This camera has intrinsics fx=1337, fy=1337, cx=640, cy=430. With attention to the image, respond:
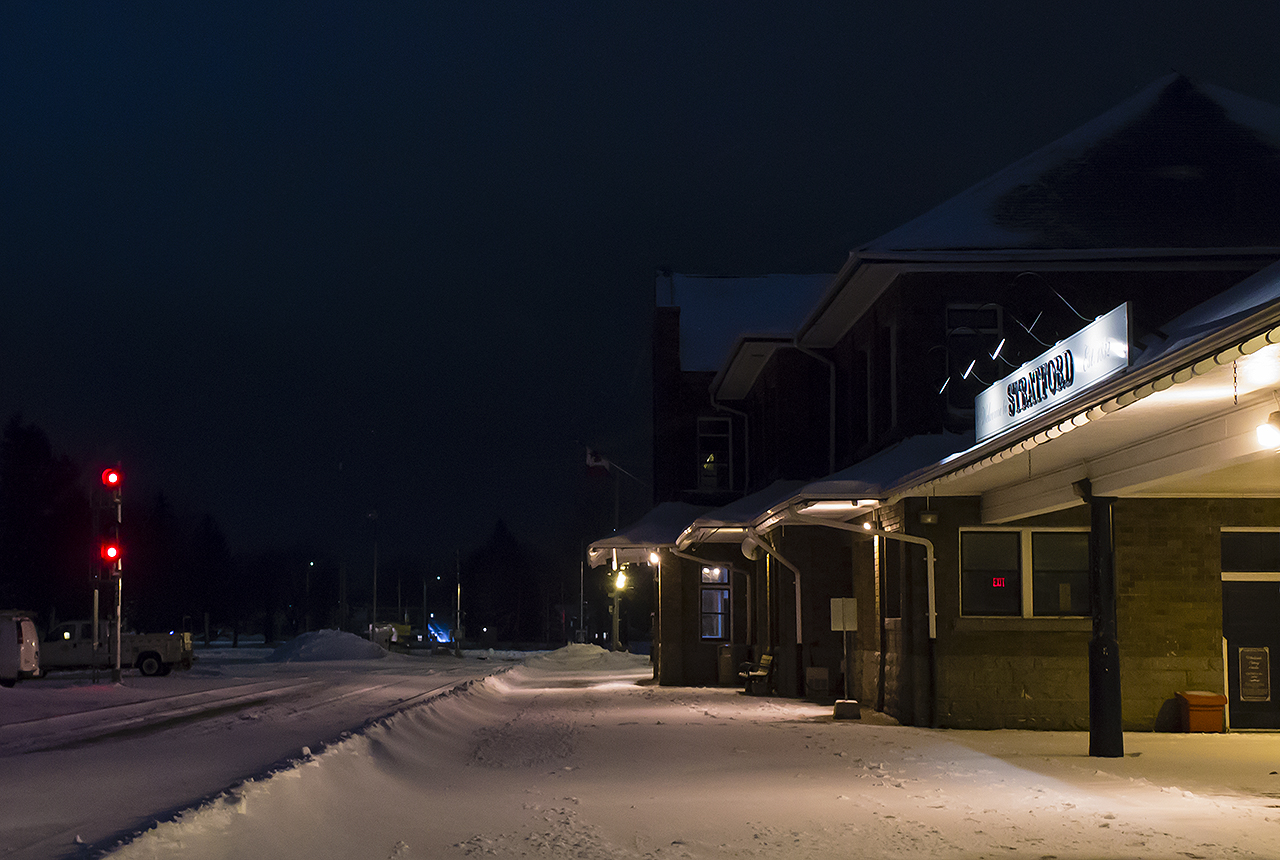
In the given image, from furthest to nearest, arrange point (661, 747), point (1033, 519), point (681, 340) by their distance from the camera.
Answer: point (681, 340) < point (1033, 519) < point (661, 747)

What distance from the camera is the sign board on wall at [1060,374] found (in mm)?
11070

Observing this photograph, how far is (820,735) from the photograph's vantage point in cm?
1808

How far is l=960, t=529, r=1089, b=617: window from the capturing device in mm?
19781

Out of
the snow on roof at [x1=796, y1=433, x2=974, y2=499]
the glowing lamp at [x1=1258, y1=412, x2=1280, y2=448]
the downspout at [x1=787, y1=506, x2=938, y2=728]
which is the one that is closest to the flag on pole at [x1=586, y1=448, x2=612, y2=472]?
the snow on roof at [x1=796, y1=433, x2=974, y2=499]

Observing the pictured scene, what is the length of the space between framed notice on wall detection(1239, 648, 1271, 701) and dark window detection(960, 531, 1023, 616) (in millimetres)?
3117

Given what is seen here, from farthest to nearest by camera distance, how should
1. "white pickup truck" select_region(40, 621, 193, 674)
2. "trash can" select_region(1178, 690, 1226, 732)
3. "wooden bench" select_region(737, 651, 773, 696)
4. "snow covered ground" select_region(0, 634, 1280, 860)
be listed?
"white pickup truck" select_region(40, 621, 193, 674), "wooden bench" select_region(737, 651, 773, 696), "trash can" select_region(1178, 690, 1226, 732), "snow covered ground" select_region(0, 634, 1280, 860)

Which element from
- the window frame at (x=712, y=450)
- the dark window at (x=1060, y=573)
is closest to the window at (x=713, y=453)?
the window frame at (x=712, y=450)

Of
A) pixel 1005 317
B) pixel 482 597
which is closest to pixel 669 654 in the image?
pixel 1005 317

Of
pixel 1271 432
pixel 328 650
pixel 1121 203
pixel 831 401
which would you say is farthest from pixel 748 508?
pixel 328 650

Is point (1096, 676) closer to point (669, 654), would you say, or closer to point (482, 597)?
point (669, 654)

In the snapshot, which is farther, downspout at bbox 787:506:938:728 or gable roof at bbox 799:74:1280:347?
gable roof at bbox 799:74:1280:347

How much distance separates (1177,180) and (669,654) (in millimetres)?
17820

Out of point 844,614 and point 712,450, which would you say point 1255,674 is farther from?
point 712,450

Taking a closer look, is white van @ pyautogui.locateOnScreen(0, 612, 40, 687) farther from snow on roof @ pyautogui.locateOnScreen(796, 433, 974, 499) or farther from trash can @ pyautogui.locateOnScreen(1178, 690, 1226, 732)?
trash can @ pyautogui.locateOnScreen(1178, 690, 1226, 732)
